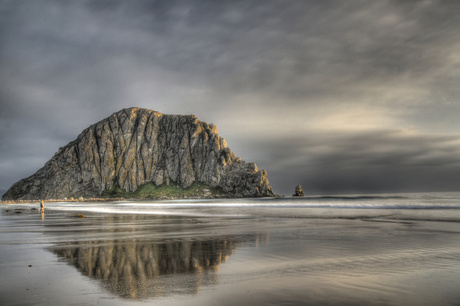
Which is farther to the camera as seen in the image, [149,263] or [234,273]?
[149,263]

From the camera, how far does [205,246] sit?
13.7 metres

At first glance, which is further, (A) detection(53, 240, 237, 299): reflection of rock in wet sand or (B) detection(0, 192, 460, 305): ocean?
(A) detection(53, 240, 237, 299): reflection of rock in wet sand

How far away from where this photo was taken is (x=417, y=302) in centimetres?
602

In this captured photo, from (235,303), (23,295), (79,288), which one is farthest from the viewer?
(79,288)

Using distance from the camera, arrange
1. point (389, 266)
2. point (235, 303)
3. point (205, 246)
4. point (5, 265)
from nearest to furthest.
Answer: point (235, 303), point (389, 266), point (5, 265), point (205, 246)

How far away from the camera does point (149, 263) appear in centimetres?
1002

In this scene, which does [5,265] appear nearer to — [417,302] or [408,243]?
[417,302]

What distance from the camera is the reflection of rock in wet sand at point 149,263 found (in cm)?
731

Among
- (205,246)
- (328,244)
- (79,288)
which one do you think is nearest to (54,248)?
(205,246)

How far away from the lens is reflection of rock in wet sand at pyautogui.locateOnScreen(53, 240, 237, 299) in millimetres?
7314

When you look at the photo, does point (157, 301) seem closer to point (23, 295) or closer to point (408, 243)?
point (23, 295)

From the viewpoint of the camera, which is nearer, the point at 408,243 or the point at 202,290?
the point at 202,290

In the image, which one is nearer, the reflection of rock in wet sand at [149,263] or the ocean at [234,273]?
the ocean at [234,273]

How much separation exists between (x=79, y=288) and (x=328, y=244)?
10383 millimetres
